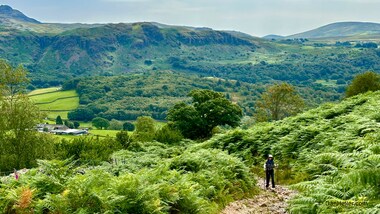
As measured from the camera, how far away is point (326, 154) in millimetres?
10516

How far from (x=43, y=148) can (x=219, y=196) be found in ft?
102

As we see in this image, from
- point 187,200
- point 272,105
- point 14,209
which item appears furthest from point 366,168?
point 272,105

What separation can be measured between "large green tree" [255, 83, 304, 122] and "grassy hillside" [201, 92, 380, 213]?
89.4 ft

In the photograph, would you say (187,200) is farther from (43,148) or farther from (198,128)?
(198,128)

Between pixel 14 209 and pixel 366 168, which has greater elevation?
pixel 366 168

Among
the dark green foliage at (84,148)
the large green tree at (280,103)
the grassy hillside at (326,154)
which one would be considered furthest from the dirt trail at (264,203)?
the large green tree at (280,103)

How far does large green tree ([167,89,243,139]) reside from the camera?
173ft

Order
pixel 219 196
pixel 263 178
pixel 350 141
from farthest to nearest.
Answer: pixel 263 178 → pixel 350 141 → pixel 219 196

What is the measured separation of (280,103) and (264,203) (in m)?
46.6

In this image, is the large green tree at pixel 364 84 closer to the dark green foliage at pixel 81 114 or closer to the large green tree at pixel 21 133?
the large green tree at pixel 21 133

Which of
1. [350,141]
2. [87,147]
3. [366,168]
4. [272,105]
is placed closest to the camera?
[366,168]

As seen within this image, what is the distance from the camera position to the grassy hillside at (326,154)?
8.94 m

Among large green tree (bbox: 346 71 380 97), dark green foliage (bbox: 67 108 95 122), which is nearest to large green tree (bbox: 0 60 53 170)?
large green tree (bbox: 346 71 380 97)

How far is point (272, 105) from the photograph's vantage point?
62.0m
